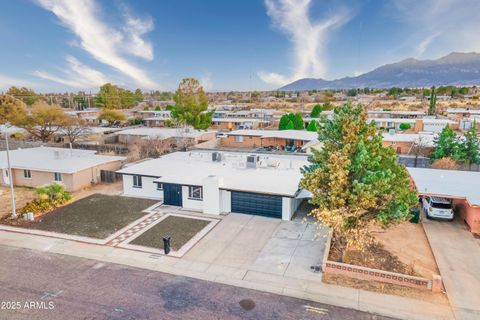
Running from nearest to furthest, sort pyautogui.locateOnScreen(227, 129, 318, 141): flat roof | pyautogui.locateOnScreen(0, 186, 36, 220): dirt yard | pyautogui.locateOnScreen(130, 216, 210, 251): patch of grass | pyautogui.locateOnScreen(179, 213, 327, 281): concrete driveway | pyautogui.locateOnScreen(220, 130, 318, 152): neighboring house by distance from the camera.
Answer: pyautogui.locateOnScreen(179, 213, 327, 281): concrete driveway
pyautogui.locateOnScreen(130, 216, 210, 251): patch of grass
pyautogui.locateOnScreen(0, 186, 36, 220): dirt yard
pyautogui.locateOnScreen(227, 129, 318, 141): flat roof
pyautogui.locateOnScreen(220, 130, 318, 152): neighboring house

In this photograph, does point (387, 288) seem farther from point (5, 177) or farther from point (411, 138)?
point (411, 138)

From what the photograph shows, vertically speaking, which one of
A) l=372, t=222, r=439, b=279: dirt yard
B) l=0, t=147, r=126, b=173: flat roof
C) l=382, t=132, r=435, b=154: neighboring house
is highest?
l=382, t=132, r=435, b=154: neighboring house

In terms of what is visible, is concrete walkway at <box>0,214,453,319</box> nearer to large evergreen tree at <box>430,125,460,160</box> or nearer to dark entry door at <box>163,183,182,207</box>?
dark entry door at <box>163,183,182,207</box>

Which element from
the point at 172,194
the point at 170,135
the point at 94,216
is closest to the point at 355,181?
the point at 172,194

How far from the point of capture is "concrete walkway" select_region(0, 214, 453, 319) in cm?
1319

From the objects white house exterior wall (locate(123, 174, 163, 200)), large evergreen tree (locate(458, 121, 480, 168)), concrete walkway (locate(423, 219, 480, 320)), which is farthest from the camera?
large evergreen tree (locate(458, 121, 480, 168))

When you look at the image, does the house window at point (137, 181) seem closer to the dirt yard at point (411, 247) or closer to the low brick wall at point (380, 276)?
the low brick wall at point (380, 276)

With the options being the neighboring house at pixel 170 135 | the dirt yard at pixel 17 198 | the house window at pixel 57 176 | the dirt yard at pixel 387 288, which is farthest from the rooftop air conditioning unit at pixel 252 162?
the neighboring house at pixel 170 135

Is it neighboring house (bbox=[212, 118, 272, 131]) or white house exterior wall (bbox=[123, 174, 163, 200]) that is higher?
neighboring house (bbox=[212, 118, 272, 131])

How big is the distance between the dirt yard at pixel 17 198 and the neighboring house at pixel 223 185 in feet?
24.7

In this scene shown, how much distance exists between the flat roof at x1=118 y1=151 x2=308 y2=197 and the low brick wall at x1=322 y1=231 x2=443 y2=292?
6198mm

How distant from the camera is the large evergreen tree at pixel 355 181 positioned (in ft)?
47.3

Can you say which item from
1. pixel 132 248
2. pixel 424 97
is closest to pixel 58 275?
pixel 132 248

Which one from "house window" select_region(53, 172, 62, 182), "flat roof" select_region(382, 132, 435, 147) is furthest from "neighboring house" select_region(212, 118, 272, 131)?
"house window" select_region(53, 172, 62, 182)
